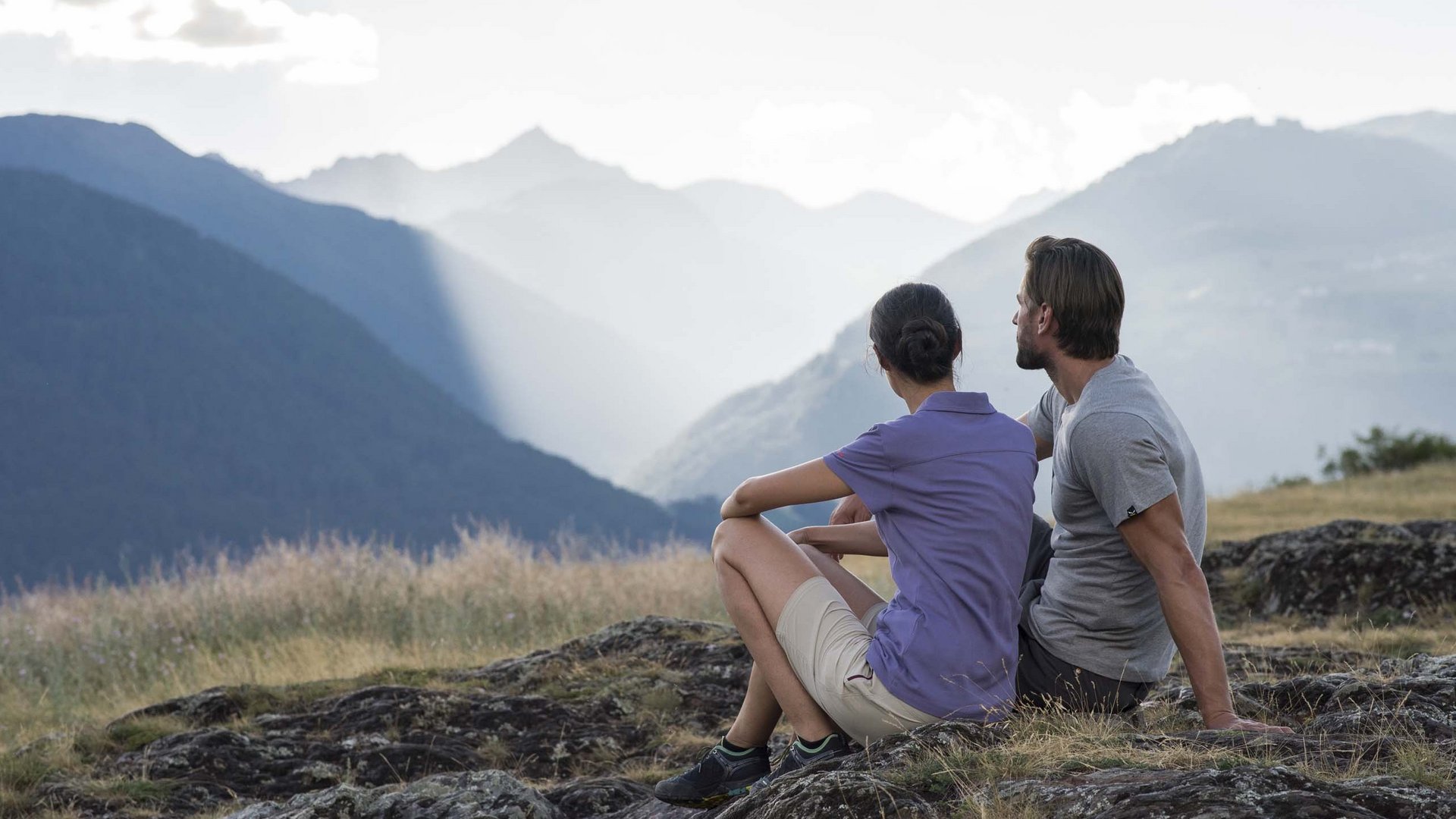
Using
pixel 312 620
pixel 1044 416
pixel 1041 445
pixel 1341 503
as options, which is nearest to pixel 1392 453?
pixel 1341 503

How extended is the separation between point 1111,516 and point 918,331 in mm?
748

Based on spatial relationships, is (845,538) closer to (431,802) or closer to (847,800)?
(847,800)

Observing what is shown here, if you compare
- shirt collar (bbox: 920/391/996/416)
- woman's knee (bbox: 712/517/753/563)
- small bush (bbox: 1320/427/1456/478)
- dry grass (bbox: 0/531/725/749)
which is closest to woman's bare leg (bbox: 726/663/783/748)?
woman's knee (bbox: 712/517/753/563)

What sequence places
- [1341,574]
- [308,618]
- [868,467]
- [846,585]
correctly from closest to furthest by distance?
[868,467] < [846,585] < [1341,574] < [308,618]

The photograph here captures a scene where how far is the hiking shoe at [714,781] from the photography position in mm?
3762

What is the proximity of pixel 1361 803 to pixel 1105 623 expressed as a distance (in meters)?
1.14

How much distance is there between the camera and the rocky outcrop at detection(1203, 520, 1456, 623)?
7789 mm

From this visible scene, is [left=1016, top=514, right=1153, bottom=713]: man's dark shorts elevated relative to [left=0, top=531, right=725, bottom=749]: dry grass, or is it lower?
elevated

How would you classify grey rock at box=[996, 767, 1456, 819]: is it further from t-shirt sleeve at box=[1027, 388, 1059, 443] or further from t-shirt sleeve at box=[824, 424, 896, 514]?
t-shirt sleeve at box=[1027, 388, 1059, 443]

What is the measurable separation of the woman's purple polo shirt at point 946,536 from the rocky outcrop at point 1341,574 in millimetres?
5169

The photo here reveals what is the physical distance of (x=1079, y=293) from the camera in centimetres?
359

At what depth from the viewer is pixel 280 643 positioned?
31.8ft

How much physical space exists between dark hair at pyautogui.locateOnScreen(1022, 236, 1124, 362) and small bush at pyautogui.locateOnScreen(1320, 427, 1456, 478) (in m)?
20.9

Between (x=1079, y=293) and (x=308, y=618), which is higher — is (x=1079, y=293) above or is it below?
above
